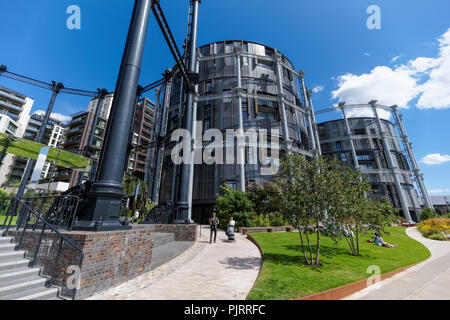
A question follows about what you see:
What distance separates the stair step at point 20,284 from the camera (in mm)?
3487

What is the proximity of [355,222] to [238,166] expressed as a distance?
17.9 metres

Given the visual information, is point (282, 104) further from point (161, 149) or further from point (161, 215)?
point (161, 215)

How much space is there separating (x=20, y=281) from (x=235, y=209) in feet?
51.7

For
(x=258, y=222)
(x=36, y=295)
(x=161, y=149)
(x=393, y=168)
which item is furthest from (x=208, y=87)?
(x=393, y=168)

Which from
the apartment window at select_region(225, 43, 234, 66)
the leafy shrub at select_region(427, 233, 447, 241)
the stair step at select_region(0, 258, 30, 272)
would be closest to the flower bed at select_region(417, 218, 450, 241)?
the leafy shrub at select_region(427, 233, 447, 241)

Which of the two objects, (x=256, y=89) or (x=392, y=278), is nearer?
(x=392, y=278)

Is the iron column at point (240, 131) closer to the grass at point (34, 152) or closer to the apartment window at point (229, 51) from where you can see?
the apartment window at point (229, 51)

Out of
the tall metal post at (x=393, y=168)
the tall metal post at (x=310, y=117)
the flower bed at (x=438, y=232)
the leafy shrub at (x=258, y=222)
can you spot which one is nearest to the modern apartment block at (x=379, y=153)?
the tall metal post at (x=393, y=168)

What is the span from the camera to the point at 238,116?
28.0m

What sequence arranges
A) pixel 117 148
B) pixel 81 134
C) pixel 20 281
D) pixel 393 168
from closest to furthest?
pixel 20 281
pixel 117 148
pixel 393 168
pixel 81 134

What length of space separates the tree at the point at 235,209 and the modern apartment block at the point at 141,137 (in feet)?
141

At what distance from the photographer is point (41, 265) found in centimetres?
443

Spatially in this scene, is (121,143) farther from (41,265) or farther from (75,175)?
(75,175)
